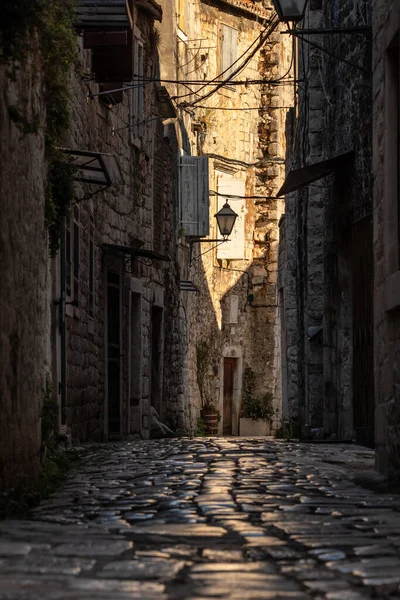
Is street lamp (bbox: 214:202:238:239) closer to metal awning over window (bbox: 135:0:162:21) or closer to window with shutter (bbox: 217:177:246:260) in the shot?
metal awning over window (bbox: 135:0:162:21)

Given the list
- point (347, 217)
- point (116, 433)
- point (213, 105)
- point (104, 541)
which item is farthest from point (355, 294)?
point (213, 105)

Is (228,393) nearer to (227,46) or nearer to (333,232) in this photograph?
(227,46)

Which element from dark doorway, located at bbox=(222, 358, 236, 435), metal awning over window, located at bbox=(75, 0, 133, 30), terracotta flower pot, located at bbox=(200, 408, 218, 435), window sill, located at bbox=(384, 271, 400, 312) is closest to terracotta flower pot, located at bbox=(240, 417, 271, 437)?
dark doorway, located at bbox=(222, 358, 236, 435)

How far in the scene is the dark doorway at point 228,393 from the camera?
3070 centimetres

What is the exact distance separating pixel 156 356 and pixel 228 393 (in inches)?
400

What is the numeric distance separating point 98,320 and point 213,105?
49.6ft

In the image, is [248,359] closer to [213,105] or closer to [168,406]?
[213,105]

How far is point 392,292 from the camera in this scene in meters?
8.10

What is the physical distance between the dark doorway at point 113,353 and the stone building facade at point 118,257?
15 millimetres

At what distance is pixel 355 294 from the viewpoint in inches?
517

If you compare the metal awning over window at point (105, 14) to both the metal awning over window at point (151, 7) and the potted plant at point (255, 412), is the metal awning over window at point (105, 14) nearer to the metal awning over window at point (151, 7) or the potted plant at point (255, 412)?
the metal awning over window at point (151, 7)

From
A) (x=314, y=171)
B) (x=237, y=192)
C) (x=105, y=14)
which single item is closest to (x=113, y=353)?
(x=314, y=171)

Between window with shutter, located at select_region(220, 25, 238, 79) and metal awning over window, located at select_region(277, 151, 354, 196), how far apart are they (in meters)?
16.4

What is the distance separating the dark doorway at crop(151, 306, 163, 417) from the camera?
2094 centimetres
